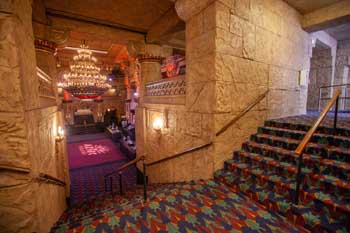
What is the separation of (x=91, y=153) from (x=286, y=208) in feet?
32.1

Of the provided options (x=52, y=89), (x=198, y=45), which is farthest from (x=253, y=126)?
(x=52, y=89)

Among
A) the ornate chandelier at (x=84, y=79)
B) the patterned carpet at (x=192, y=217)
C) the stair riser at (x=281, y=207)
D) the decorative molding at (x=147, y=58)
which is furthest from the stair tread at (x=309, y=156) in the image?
the ornate chandelier at (x=84, y=79)

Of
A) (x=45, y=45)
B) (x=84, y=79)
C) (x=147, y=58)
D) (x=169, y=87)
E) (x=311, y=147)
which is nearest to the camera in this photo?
(x=311, y=147)

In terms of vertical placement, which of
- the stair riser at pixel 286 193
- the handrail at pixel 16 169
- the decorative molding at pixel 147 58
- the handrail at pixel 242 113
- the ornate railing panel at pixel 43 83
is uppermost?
the decorative molding at pixel 147 58

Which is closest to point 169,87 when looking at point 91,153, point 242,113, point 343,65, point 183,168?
point 242,113

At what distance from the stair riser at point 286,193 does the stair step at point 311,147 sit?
100cm

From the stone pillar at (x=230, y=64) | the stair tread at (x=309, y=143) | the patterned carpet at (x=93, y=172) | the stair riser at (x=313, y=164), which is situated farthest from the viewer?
the patterned carpet at (x=93, y=172)

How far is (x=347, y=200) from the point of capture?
2.03 meters

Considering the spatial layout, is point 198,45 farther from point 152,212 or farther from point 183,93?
point 152,212

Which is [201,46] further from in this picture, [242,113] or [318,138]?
[318,138]

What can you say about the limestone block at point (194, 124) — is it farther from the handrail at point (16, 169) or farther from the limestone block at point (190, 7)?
the handrail at point (16, 169)

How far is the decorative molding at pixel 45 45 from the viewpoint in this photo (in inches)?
164

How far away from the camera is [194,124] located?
141 inches

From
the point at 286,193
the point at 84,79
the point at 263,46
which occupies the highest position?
the point at 263,46
